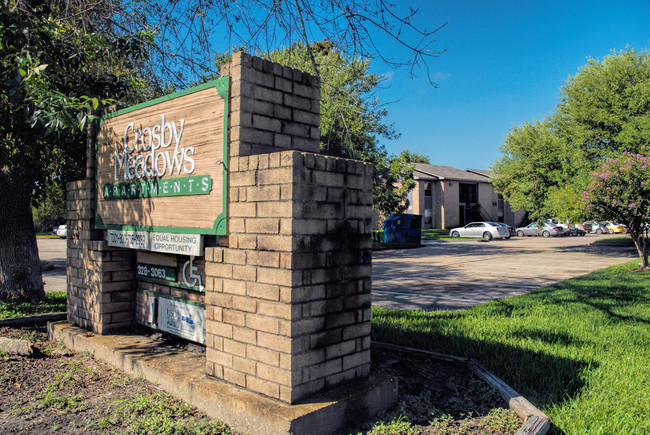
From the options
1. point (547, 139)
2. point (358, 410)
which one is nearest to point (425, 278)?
point (358, 410)

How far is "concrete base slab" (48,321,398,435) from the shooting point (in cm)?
281

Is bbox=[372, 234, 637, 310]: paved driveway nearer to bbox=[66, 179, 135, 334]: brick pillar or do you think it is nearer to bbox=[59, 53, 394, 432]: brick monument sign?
bbox=[66, 179, 135, 334]: brick pillar

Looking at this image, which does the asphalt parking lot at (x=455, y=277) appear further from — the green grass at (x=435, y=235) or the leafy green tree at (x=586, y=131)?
the green grass at (x=435, y=235)

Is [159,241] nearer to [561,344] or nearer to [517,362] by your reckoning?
[517,362]

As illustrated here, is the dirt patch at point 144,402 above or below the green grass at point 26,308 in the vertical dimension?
below

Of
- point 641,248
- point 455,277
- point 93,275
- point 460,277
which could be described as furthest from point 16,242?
point 641,248

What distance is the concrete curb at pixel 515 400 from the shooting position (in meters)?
2.89

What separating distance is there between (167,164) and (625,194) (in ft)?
44.9

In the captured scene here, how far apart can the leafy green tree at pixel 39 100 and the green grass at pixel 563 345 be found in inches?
172

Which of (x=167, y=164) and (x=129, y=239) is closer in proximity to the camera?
(x=167, y=164)

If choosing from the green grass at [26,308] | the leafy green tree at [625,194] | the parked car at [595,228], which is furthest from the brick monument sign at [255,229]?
the parked car at [595,228]

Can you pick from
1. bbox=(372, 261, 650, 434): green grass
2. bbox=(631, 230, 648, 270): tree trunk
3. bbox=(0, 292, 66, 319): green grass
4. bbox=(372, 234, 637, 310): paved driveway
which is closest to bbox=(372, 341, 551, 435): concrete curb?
bbox=(372, 261, 650, 434): green grass

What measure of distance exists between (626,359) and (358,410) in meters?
3.13

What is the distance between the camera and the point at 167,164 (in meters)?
4.09
